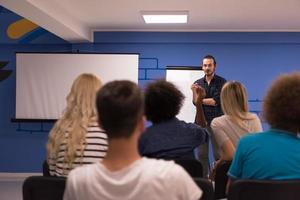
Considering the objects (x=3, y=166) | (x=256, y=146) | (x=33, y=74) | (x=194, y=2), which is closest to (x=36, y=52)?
(x=33, y=74)

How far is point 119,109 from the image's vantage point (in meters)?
1.07

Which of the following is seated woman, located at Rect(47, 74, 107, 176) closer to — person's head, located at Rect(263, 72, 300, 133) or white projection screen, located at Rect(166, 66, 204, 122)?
person's head, located at Rect(263, 72, 300, 133)

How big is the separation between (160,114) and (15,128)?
4741 mm

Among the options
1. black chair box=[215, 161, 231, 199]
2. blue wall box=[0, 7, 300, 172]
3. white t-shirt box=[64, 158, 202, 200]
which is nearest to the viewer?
white t-shirt box=[64, 158, 202, 200]

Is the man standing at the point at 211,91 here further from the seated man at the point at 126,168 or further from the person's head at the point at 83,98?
the seated man at the point at 126,168

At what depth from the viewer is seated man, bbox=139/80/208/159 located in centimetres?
197

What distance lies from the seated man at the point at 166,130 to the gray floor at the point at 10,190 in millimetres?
3125

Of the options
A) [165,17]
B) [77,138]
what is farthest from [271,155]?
[165,17]

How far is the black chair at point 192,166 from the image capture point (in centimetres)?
195

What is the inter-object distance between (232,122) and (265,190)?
114 cm

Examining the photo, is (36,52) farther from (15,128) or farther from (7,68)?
(15,128)

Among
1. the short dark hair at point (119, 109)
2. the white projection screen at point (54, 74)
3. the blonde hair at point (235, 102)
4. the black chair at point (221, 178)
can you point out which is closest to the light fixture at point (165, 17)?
the white projection screen at point (54, 74)

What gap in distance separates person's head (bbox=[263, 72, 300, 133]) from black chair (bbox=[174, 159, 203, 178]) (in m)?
0.46

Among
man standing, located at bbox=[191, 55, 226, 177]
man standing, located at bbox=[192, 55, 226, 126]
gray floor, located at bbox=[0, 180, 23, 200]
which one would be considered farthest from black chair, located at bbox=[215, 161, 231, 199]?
gray floor, located at bbox=[0, 180, 23, 200]
